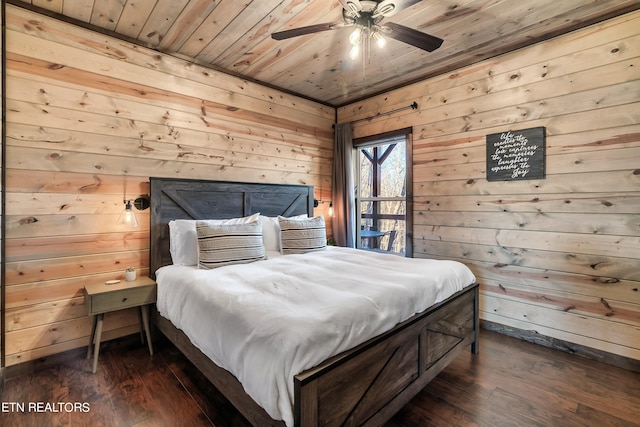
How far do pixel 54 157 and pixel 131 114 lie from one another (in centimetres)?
67

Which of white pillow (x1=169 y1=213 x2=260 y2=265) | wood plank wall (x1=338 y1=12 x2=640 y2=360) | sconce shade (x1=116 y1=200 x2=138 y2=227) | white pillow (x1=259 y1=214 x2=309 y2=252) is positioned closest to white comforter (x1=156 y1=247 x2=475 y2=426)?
white pillow (x1=169 y1=213 x2=260 y2=265)

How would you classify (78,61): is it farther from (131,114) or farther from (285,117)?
(285,117)

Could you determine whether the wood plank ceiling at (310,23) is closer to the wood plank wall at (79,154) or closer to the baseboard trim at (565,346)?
the wood plank wall at (79,154)

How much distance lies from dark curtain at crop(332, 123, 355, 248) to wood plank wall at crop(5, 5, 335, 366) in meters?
1.70

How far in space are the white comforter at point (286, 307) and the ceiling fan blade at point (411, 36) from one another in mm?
1549

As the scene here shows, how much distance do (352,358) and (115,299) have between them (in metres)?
1.94

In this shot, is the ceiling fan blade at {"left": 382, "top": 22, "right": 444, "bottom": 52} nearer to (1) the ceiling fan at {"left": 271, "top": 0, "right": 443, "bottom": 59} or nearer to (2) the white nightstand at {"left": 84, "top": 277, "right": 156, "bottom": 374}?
(1) the ceiling fan at {"left": 271, "top": 0, "right": 443, "bottom": 59}

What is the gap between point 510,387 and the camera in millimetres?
2002

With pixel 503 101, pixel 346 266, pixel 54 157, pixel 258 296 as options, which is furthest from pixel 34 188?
pixel 503 101

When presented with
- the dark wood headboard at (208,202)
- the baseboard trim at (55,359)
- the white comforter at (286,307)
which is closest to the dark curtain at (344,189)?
the dark wood headboard at (208,202)

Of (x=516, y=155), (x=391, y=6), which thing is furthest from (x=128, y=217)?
(x=516, y=155)

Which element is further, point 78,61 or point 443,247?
point 443,247

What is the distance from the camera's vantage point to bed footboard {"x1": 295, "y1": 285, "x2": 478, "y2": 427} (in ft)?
3.91

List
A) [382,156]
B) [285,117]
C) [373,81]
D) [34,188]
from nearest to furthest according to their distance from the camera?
1. [34,188]
2. [373,81]
3. [285,117]
4. [382,156]
